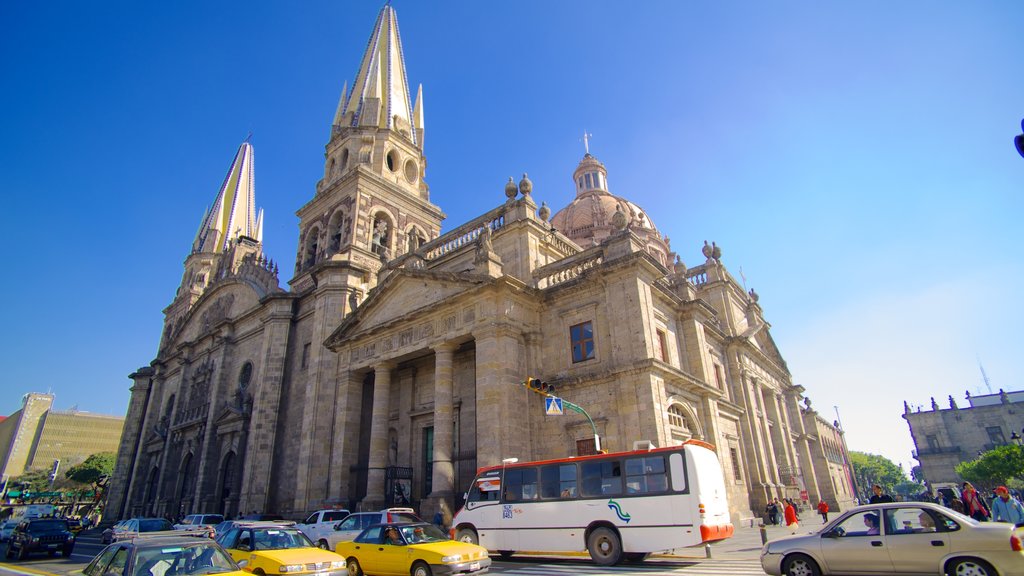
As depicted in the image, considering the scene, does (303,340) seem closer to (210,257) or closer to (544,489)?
(544,489)

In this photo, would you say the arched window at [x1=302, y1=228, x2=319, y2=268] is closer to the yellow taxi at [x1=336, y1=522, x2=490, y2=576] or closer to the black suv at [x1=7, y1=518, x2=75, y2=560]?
the black suv at [x1=7, y1=518, x2=75, y2=560]

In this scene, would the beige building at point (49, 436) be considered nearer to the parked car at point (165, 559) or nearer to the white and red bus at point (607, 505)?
the white and red bus at point (607, 505)

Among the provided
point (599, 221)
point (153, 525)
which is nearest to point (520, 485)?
point (153, 525)

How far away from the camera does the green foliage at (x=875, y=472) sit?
94500mm

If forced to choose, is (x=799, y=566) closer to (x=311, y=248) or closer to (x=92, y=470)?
(x=311, y=248)

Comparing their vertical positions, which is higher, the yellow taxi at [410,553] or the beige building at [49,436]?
the beige building at [49,436]

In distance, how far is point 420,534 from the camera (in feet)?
36.4

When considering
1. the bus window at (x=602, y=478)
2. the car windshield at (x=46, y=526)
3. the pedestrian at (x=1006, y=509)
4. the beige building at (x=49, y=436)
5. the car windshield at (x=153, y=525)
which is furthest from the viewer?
the beige building at (x=49, y=436)

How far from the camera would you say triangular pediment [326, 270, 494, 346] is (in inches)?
860

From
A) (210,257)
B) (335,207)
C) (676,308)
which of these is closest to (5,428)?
(210,257)

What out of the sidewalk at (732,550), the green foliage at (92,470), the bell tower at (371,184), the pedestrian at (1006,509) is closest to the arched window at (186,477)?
the bell tower at (371,184)

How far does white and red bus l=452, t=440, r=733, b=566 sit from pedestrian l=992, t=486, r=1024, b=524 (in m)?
5.19

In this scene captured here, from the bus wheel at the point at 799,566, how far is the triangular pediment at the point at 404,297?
13565 mm

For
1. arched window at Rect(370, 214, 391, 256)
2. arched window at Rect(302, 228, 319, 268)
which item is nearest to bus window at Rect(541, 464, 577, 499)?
arched window at Rect(370, 214, 391, 256)
